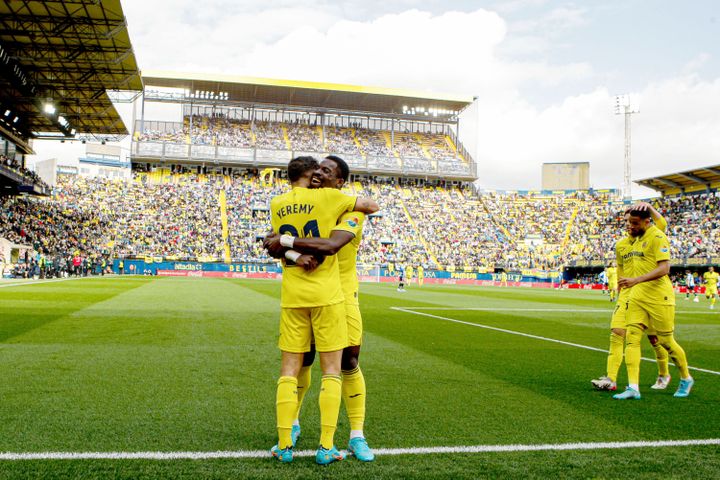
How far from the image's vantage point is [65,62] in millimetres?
34188

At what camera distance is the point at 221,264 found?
165 ft

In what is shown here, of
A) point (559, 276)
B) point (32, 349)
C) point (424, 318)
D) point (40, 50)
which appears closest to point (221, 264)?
point (40, 50)

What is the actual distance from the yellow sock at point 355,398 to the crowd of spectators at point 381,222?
144 feet

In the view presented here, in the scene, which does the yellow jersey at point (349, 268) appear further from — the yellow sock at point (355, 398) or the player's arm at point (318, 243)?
the yellow sock at point (355, 398)

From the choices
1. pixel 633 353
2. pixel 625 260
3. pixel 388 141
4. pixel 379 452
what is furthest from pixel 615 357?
Result: pixel 388 141

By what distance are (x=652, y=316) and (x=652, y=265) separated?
589 millimetres

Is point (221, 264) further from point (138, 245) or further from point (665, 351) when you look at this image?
point (665, 351)

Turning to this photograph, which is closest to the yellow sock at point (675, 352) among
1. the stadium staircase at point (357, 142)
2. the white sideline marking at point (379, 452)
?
the white sideline marking at point (379, 452)

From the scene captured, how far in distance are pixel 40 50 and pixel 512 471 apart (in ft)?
119

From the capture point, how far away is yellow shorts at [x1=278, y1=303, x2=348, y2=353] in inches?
170

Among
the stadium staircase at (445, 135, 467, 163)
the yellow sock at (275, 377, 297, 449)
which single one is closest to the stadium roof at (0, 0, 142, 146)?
the yellow sock at (275, 377, 297, 449)

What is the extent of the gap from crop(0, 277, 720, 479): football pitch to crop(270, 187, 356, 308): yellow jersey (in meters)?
1.16

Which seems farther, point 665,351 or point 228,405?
point 665,351

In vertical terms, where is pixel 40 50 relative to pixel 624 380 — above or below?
above
